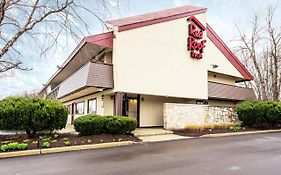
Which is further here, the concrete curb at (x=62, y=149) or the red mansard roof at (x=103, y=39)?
the red mansard roof at (x=103, y=39)

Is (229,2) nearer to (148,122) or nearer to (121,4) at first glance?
(121,4)

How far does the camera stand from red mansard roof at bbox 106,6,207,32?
14348 mm

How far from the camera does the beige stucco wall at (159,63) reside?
46.2ft

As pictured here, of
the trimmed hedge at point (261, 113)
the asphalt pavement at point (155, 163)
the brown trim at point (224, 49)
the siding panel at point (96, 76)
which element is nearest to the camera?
the asphalt pavement at point (155, 163)

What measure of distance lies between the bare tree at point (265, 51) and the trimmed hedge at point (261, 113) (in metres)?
11.1

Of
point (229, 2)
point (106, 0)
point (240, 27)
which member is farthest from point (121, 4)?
point (240, 27)

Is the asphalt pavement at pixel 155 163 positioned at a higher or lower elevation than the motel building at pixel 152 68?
lower

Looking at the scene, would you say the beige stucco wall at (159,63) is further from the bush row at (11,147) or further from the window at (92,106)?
the bush row at (11,147)

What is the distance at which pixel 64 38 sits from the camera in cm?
831

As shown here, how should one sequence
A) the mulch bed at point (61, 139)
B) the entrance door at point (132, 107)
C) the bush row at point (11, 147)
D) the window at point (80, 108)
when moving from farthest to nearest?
the window at point (80, 108)
the entrance door at point (132, 107)
the mulch bed at point (61, 139)
the bush row at point (11, 147)

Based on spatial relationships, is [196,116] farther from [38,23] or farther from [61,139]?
[38,23]

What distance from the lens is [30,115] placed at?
33.8 ft

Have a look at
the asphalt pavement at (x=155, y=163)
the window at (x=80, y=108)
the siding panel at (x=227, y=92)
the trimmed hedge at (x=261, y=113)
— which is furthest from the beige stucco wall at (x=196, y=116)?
the window at (x=80, y=108)

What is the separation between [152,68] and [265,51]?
20665mm
